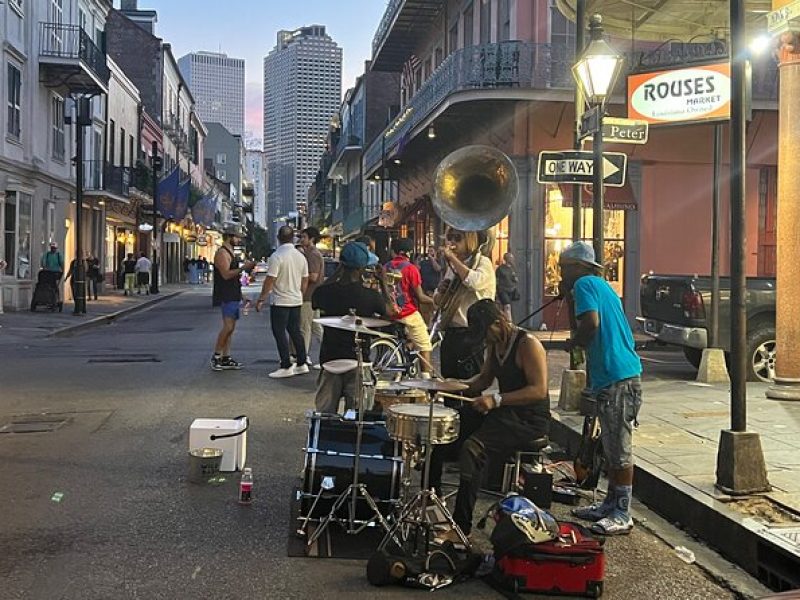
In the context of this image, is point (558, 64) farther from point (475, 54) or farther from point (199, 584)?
point (199, 584)

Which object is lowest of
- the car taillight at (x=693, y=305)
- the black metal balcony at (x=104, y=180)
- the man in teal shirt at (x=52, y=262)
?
the car taillight at (x=693, y=305)

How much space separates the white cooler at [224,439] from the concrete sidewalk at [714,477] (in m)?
2.95

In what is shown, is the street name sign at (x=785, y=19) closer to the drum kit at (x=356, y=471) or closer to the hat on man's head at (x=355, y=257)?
the hat on man's head at (x=355, y=257)

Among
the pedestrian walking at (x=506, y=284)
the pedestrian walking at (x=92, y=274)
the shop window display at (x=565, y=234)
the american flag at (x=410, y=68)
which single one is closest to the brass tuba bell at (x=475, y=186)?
the pedestrian walking at (x=506, y=284)

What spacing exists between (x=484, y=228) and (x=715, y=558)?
3.57m

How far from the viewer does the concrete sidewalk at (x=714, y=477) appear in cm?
454

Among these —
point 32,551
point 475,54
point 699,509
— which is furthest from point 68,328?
point 699,509

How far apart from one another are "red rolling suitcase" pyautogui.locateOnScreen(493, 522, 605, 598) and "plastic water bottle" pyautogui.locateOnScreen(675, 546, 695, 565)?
0.80 meters

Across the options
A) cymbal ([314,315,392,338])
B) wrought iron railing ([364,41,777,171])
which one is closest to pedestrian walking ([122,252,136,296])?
wrought iron railing ([364,41,777,171])

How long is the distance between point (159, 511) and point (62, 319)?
15715 mm

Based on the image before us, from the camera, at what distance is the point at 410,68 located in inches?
1156

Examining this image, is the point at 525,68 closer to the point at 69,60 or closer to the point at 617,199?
the point at 617,199

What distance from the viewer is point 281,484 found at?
6.05 metres

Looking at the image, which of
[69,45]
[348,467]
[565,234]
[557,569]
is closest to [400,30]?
[69,45]
